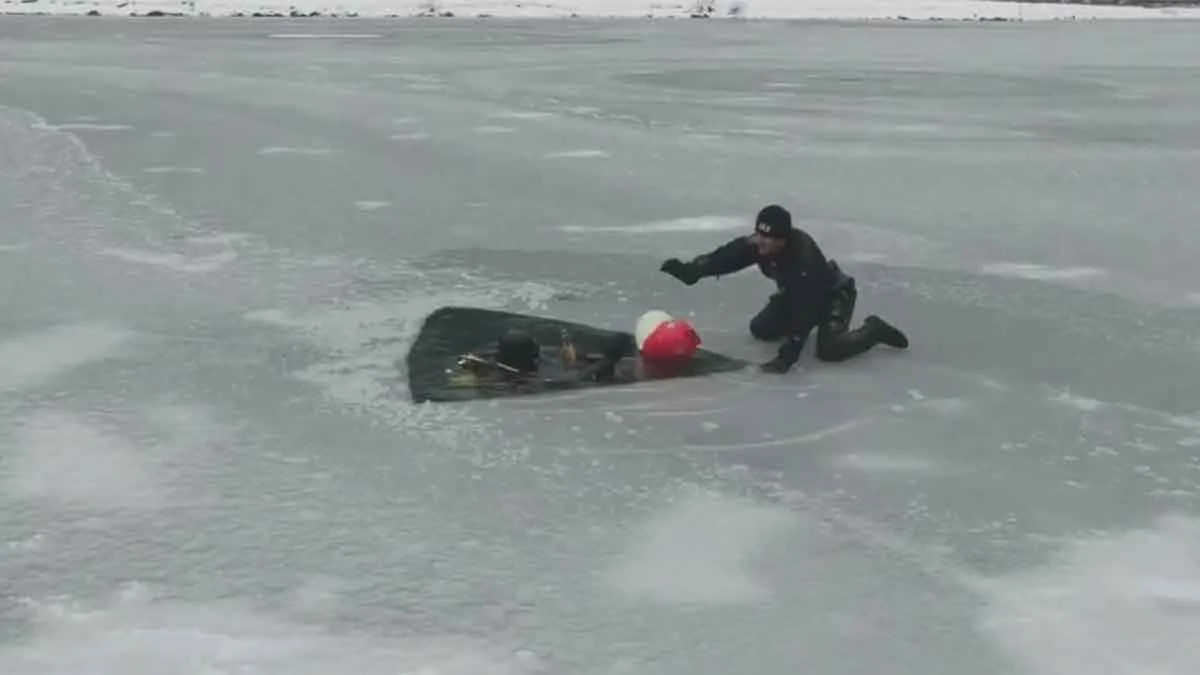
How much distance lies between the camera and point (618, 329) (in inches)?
171

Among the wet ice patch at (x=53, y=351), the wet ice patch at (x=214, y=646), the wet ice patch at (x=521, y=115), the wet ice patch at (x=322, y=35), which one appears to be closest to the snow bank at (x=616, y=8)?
the wet ice patch at (x=322, y=35)

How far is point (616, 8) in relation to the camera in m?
21.6

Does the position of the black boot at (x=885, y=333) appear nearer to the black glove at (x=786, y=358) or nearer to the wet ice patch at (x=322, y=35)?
the black glove at (x=786, y=358)

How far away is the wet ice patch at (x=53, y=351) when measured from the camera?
3787mm

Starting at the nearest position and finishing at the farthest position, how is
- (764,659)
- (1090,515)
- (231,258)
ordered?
1. (764,659)
2. (1090,515)
3. (231,258)

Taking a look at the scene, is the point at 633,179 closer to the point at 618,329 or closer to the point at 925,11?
the point at 618,329

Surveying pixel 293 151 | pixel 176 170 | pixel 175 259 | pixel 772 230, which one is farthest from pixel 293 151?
Answer: pixel 772 230

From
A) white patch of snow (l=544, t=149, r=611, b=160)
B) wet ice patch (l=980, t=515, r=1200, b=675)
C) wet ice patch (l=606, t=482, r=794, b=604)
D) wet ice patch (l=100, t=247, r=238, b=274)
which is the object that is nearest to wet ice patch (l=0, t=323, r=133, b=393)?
wet ice patch (l=100, t=247, r=238, b=274)

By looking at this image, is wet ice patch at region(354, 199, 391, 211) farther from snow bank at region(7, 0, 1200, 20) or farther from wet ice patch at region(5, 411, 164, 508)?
snow bank at region(7, 0, 1200, 20)

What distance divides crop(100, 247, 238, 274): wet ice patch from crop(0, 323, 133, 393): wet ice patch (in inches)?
26.9

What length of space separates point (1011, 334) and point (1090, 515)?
4.62ft

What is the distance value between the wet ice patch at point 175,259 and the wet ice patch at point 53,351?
68 centimetres

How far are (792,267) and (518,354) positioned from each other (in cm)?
82

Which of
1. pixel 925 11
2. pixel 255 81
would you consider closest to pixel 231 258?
pixel 255 81
